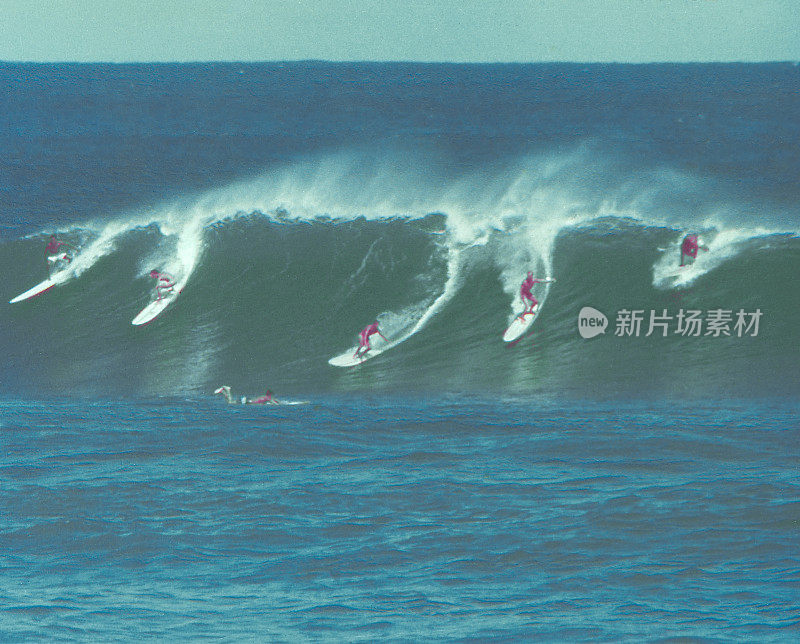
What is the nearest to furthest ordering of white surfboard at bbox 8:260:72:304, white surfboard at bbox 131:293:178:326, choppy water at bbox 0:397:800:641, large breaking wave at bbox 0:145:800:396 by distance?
choppy water at bbox 0:397:800:641 < large breaking wave at bbox 0:145:800:396 < white surfboard at bbox 131:293:178:326 < white surfboard at bbox 8:260:72:304

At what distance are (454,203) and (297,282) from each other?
448 centimetres

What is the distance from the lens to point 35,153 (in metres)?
46.3

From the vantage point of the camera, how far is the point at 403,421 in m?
14.4

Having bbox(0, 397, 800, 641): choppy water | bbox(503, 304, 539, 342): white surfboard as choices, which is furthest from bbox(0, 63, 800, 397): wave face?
bbox(0, 397, 800, 641): choppy water

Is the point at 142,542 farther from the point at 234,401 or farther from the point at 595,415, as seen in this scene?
the point at 595,415

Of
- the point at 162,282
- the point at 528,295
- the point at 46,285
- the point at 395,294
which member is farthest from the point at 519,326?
the point at 46,285

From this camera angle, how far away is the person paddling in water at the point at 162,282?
2018cm

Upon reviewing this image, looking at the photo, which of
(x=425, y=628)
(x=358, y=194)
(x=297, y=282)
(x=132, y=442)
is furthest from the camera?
(x=358, y=194)

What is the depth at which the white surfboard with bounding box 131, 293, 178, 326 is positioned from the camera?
19.3 meters

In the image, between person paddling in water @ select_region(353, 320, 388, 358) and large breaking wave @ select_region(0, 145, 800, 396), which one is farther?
person paddling in water @ select_region(353, 320, 388, 358)

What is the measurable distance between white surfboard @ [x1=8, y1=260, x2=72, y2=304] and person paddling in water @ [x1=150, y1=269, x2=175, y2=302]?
182 centimetres

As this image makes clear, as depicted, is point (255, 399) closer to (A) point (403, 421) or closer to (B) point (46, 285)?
(A) point (403, 421)

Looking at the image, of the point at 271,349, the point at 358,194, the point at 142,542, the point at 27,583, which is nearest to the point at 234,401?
the point at 271,349

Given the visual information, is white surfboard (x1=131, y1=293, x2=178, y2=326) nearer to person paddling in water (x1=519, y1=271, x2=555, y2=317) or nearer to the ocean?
the ocean
